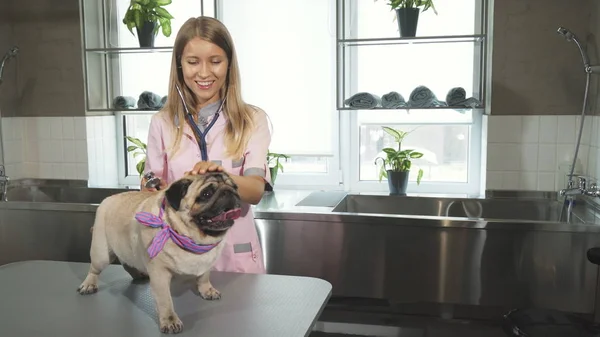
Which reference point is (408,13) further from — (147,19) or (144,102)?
(144,102)

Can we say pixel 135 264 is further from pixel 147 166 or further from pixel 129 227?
pixel 147 166

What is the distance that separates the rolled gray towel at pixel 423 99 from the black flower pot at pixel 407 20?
0.93ft

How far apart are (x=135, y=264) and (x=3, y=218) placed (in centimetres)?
201

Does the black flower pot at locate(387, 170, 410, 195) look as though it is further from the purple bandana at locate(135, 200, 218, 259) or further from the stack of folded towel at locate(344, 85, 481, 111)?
the purple bandana at locate(135, 200, 218, 259)

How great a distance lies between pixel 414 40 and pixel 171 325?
2.21 m

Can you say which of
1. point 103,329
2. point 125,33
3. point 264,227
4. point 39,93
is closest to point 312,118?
point 264,227

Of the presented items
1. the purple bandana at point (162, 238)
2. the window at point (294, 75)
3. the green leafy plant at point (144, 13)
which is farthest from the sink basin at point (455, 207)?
the purple bandana at point (162, 238)

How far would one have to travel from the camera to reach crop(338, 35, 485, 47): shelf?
2.91 m

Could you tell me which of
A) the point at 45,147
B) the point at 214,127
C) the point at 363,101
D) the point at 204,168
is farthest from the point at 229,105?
the point at 45,147

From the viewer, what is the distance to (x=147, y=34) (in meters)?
3.27

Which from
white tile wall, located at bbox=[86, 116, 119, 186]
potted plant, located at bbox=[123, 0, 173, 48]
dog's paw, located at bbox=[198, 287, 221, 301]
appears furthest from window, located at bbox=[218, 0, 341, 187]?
dog's paw, located at bbox=[198, 287, 221, 301]

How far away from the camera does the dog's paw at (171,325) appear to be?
1168 millimetres

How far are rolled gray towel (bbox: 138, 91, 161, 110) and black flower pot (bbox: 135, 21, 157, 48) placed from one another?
27cm

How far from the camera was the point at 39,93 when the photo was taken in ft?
11.5
